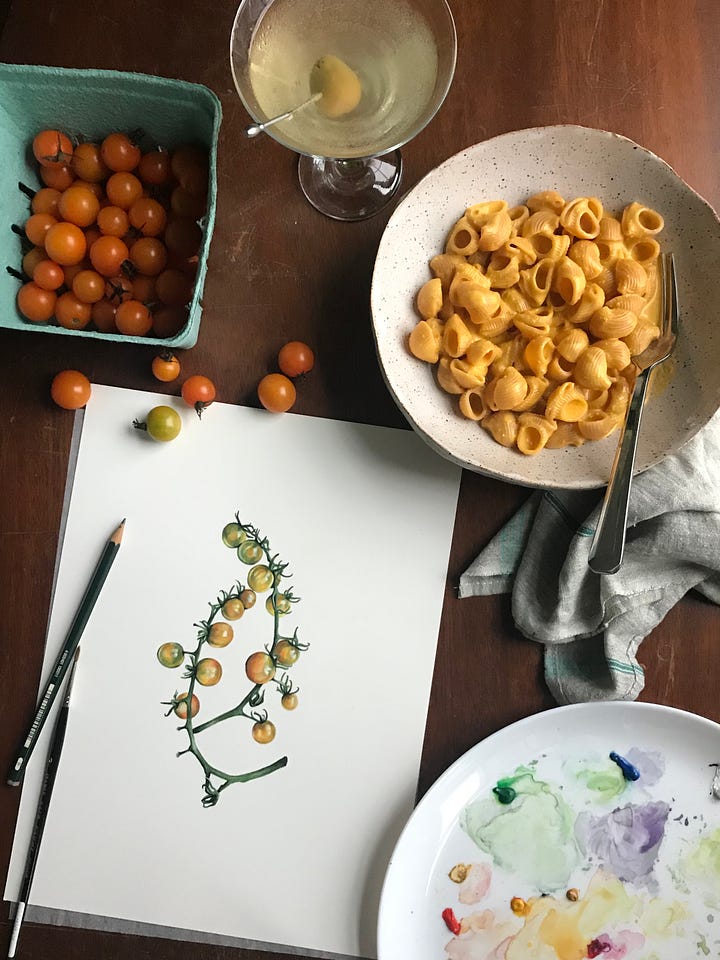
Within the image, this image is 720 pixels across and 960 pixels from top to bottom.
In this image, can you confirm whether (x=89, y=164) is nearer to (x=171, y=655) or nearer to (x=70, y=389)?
(x=70, y=389)

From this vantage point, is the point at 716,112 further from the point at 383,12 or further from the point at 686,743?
the point at 686,743

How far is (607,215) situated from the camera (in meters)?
0.91

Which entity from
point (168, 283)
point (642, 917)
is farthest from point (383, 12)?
point (642, 917)

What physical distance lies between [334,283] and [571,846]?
0.64 metres

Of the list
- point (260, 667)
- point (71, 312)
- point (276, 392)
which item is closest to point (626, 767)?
point (260, 667)

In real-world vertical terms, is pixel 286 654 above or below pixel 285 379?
A: below

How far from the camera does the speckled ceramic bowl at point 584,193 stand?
0.87m

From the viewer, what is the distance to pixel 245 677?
937mm

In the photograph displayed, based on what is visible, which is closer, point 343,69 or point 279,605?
point 343,69

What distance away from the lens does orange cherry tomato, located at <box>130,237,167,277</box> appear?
917 millimetres

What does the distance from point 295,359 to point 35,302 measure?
27 centimetres

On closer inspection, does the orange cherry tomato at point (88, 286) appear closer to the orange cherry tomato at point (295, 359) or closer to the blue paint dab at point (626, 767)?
the orange cherry tomato at point (295, 359)

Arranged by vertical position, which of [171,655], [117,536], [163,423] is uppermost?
[163,423]

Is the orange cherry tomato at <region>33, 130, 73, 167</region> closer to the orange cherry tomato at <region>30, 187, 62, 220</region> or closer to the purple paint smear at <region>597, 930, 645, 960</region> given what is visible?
the orange cherry tomato at <region>30, 187, 62, 220</region>
